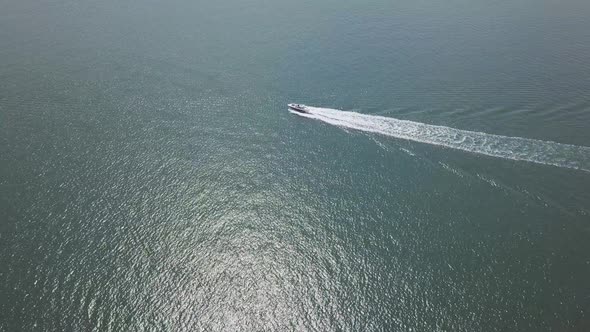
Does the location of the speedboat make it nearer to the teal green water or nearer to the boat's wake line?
the teal green water

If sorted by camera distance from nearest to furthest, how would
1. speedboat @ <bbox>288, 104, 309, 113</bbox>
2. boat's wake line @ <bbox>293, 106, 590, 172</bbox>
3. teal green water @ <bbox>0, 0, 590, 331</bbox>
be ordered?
teal green water @ <bbox>0, 0, 590, 331</bbox> < boat's wake line @ <bbox>293, 106, 590, 172</bbox> < speedboat @ <bbox>288, 104, 309, 113</bbox>

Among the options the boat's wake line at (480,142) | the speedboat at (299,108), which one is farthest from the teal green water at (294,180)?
the speedboat at (299,108)

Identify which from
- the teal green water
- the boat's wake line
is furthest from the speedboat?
the boat's wake line

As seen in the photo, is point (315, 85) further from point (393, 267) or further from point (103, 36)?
point (103, 36)

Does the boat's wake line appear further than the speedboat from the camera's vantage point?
No

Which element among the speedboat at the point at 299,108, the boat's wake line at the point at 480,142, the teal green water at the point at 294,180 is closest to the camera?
the teal green water at the point at 294,180

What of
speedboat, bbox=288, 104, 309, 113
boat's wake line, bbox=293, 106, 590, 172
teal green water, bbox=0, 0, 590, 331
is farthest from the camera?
speedboat, bbox=288, 104, 309, 113

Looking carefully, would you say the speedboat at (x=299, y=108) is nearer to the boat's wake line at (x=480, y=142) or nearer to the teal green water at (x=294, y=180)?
the teal green water at (x=294, y=180)
